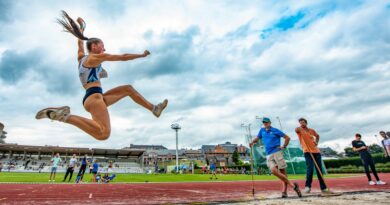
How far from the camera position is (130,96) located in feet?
12.9

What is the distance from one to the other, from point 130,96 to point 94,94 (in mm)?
564

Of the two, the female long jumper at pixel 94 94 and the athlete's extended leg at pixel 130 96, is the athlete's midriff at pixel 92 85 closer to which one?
the female long jumper at pixel 94 94

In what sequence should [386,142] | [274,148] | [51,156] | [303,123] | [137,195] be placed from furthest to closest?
1. [51,156]
2. [386,142]
3. [137,195]
4. [303,123]
5. [274,148]

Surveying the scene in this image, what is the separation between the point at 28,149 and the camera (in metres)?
60.7

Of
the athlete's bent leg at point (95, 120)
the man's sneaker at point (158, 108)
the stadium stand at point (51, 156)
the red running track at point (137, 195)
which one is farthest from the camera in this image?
the stadium stand at point (51, 156)

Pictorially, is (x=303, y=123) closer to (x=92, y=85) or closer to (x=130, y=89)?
(x=130, y=89)

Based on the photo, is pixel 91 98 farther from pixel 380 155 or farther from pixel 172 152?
pixel 172 152

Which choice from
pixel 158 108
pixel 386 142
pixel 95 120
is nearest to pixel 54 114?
pixel 95 120

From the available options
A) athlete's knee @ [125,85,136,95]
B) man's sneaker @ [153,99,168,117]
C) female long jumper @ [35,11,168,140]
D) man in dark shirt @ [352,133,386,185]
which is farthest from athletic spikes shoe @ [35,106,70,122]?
man in dark shirt @ [352,133,386,185]

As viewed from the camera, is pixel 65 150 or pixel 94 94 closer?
pixel 94 94

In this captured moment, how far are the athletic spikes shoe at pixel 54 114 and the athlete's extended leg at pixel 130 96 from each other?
1.80ft

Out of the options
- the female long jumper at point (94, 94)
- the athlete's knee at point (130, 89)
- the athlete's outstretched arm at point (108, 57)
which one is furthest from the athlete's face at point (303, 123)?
the athlete's outstretched arm at point (108, 57)

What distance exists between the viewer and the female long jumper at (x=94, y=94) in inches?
133

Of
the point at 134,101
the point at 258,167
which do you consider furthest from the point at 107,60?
the point at 258,167
